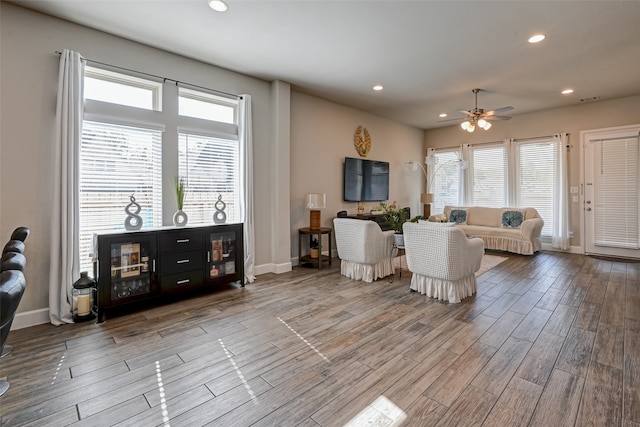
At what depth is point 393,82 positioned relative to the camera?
4707 millimetres

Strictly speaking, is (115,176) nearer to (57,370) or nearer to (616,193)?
(57,370)

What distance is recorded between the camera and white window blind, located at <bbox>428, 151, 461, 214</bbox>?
777cm

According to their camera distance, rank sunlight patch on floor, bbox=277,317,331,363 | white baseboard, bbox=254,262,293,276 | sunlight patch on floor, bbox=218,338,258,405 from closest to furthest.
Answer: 1. sunlight patch on floor, bbox=218,338,258,405
2. sunlight patch on floor, bbox=277,317,331,363
3. white baseboard, bbox=254,262,293,276

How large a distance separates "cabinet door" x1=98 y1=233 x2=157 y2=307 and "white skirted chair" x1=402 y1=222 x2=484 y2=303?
295 cm

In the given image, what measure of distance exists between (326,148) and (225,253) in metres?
2.82

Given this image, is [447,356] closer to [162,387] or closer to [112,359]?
[162,387]

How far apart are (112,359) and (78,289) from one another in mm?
1127

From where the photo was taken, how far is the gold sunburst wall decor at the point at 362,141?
624 centimetres

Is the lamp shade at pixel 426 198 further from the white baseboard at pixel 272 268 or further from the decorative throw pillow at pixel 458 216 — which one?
the white baseboard at pixel 272 268

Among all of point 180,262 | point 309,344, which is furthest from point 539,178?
point 180,262

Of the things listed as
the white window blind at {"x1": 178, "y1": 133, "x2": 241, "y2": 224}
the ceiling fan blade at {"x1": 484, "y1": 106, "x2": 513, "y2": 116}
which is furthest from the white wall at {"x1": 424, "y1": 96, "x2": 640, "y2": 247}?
the white window blind at {"x1": 178, "y1": 133, "x2": 241, "y2": 224}

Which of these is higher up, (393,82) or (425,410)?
(393,82)

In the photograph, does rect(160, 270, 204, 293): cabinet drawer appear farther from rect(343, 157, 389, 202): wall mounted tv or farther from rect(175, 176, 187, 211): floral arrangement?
rect(343, 157, 389, 202): wall mounted tv

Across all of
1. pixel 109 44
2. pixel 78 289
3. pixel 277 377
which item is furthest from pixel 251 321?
pixel 109 44
